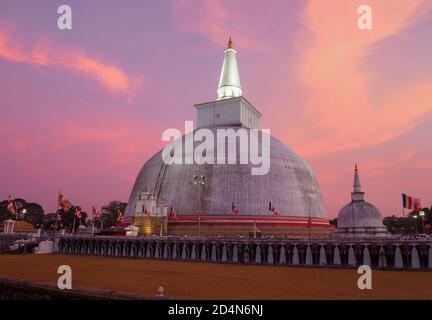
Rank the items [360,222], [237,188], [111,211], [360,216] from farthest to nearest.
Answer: [111,211]
[237,188]
[360,216]
[360,222]

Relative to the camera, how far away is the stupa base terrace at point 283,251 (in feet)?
124

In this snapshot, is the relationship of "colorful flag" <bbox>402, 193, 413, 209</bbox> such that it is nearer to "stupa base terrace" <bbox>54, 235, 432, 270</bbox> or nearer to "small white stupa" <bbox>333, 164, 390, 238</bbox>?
"small white stupa" <bbox>333, 164, 390, 238</bbox>

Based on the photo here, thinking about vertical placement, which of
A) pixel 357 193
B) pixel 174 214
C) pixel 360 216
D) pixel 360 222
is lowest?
pixel 360 222

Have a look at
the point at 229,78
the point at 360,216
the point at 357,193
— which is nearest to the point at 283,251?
the point at 360,216

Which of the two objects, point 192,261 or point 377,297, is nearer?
point 377,297

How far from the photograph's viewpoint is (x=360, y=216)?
53375 millimetres

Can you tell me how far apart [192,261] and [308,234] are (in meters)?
27.0

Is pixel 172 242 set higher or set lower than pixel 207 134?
lower

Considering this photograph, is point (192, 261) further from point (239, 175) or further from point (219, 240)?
point (239, 175)

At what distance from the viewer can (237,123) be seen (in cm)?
7762

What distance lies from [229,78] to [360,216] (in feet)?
144

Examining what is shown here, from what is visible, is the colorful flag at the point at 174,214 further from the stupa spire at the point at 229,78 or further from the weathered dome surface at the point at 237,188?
the stupa spire at the point at 229,78

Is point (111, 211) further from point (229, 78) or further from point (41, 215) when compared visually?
point (229, 78)

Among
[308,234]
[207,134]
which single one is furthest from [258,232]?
[207,134]
